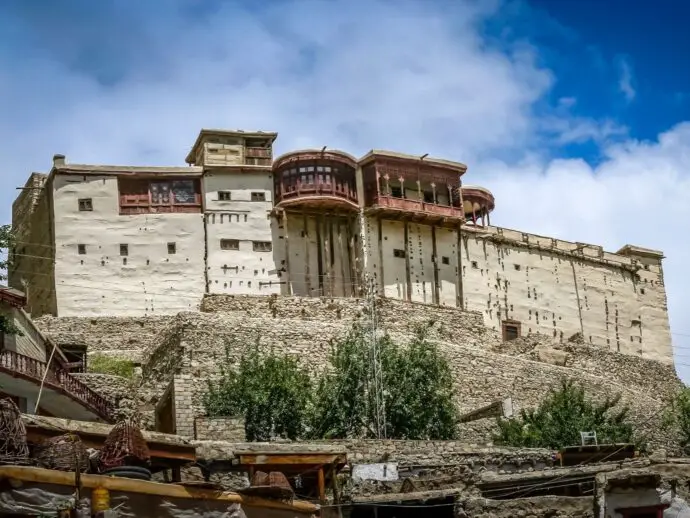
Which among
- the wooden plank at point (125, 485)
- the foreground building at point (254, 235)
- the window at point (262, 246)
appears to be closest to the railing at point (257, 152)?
the foreground building at point (254, 235)

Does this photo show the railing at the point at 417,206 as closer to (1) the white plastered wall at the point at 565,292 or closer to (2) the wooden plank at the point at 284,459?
(1) the white plastered wall at the point at 565,292

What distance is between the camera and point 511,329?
5778 cm

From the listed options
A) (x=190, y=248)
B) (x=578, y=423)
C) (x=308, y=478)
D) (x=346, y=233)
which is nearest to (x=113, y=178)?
(x=190, y=248)

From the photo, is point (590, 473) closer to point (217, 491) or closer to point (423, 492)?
point (423, 492)

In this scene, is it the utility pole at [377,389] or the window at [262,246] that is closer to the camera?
the utility pole at [377,389]

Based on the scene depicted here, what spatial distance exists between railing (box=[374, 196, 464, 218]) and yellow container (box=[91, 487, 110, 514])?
3809 centimetres

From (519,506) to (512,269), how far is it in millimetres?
39260

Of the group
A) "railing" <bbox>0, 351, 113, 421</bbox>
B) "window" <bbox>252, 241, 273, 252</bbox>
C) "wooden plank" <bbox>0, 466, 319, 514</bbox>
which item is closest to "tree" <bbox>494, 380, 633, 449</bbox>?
"railing" <bbox>0, 351, 113, 421</bbox>

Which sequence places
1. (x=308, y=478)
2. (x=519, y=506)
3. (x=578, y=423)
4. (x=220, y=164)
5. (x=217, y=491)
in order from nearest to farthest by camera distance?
(x=217, y=491)
(x=519, y=506)
(x=308, y=478)
(x=578, y=423)
(x=220, y=164)

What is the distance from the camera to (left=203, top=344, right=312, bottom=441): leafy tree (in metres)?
33.8

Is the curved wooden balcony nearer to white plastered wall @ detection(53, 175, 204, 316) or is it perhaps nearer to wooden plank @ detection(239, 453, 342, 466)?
white plastered wall @ detection(53, 175, 204, 316)

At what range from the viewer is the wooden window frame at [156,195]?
51.2 m

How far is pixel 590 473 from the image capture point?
20953 mm

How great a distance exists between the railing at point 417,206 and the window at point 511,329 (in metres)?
5.59
